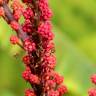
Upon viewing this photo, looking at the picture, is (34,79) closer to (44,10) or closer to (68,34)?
(44,10)

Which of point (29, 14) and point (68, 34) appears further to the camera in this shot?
point (68, 34)

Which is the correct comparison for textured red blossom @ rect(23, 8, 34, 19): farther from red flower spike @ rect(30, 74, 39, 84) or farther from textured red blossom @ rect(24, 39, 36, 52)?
red flower spike @ rect(30, 74, 39, 84)

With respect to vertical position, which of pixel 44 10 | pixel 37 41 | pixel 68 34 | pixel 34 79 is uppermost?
pixel 68 34

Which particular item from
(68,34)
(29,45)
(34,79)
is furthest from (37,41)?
(68,34)

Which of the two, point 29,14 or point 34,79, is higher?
point 29,14

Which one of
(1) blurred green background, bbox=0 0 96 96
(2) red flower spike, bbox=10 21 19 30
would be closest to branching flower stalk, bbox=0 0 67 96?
(2) red flower spike, bbox=10 21 19 30

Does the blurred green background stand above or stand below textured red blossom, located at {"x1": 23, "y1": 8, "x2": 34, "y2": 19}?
above

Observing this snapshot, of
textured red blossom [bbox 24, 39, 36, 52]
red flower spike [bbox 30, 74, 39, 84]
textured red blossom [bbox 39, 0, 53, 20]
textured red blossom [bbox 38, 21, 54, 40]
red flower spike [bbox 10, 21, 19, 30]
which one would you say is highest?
textured red blossom [bbox 39, 0, 53, 20]

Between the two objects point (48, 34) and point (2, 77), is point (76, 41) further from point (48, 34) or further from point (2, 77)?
point (48, 34)

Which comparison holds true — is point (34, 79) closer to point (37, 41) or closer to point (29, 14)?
point (37, 41)

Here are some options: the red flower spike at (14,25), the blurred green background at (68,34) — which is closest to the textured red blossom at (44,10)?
the red flower spike at (14,25)
